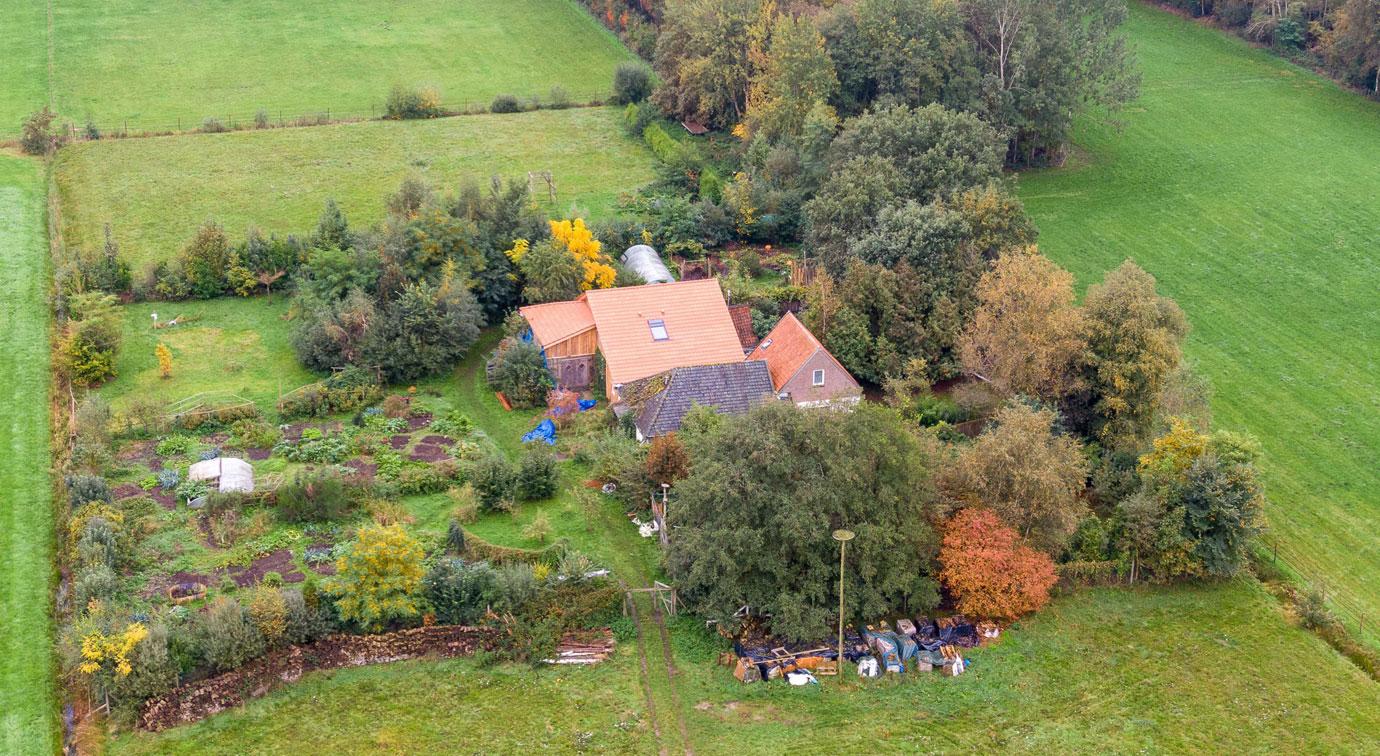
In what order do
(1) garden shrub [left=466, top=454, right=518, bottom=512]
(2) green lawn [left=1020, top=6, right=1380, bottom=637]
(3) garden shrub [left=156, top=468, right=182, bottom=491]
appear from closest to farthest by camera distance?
(1) garden shrub [left=466, top=454, right=518, bottom=512] → (3) garden shrub [left=156, top=468, right=182, bottom=491] → (2) green lawn [left=1020, top=6, right=1380, bottom=637]

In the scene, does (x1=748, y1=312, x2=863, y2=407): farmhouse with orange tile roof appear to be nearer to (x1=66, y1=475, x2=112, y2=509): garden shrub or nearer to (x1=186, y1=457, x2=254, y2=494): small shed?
(x1=186, y1=457, x2=254, y2=494): small shed

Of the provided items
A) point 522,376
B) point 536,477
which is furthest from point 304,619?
point 522,376

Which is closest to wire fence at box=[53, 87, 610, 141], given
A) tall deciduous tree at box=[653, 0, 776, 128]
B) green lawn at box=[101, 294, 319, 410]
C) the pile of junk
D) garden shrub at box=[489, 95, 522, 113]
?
garden shrub at box=[489, 95, 522, 113]

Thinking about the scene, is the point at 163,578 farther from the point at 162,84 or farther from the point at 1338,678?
the point at 162,84

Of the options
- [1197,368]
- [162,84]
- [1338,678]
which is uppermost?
[162,84]

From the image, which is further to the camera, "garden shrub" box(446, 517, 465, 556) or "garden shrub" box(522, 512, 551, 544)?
"garden shrub" box(522, 512, 551, 544)

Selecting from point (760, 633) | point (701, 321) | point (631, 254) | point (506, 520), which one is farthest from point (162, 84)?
point (760, 633)

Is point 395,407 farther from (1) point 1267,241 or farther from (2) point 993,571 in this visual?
(1) point 1267,241
